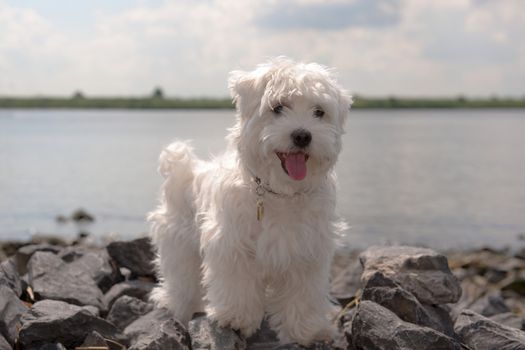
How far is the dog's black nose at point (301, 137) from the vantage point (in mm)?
4633

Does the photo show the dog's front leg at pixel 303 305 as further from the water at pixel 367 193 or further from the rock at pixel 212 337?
the water at pixel 367 193

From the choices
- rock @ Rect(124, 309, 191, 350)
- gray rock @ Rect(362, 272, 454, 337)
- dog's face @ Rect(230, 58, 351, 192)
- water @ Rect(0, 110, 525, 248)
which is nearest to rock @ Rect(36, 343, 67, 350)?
rock @ Rect(124, 309, 191, 350)

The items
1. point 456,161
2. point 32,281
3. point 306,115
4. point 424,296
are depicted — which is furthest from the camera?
point 456,161

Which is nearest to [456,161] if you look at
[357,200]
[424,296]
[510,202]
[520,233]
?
[510,202]

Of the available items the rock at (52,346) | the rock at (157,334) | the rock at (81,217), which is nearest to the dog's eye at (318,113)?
the rock at (157,334)

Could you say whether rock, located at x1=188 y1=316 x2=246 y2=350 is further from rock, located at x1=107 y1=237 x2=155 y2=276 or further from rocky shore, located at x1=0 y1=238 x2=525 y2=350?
rock, located at x1=107 y1=237 x2=155 y2=276

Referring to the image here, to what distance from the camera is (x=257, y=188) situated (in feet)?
16.9

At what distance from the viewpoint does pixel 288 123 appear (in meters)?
4.70

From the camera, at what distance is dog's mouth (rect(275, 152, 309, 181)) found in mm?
4762

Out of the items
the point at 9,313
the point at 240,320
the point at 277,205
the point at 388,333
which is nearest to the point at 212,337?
the point at 240,320

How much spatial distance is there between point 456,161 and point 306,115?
3283 cm

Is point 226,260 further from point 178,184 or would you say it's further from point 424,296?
point 424,296

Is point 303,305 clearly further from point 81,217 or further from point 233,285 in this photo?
point 81,217

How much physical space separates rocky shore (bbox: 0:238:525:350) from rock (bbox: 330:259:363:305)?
1cm
